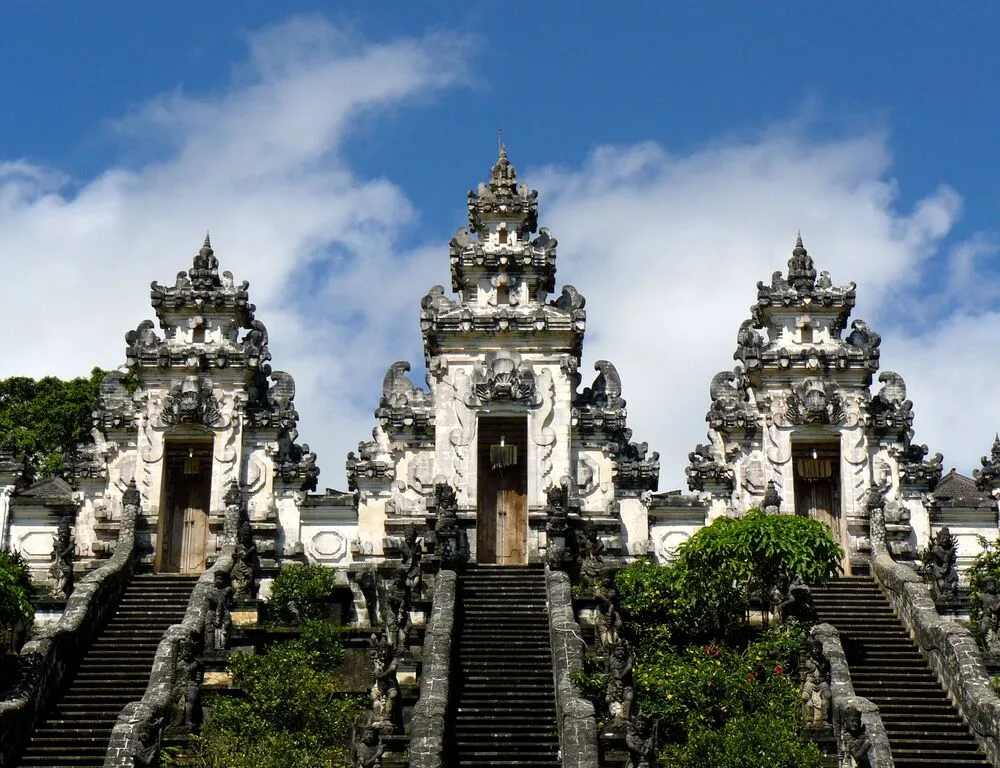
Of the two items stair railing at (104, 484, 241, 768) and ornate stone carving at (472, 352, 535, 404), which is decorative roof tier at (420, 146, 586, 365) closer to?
ornate stone carving at (472, 352, 535, 404)

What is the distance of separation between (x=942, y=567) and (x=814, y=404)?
Answer: 402cm

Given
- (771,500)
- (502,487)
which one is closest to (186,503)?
(502,487)

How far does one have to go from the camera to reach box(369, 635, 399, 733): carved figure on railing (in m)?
20.9

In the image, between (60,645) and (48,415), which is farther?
(48,415)

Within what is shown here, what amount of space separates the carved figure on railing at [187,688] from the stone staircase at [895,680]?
30.8 feet

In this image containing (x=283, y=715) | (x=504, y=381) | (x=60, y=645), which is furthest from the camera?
(x=504, y=381)

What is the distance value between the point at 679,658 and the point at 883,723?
2909 millimetres

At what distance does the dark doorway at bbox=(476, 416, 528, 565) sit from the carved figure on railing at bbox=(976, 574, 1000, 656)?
813 cm

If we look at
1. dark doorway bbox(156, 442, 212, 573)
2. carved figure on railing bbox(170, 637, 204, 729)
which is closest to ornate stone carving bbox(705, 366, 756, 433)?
dark doorway bbox(156, 442, 212, 573)

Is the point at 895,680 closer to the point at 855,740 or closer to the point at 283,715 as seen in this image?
the point at 855,740

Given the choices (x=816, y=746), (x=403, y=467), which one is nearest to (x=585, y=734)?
(x=816, y=746)

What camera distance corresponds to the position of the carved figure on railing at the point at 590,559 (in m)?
25.0

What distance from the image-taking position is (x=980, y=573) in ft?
85.9

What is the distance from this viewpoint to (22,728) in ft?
72.2
